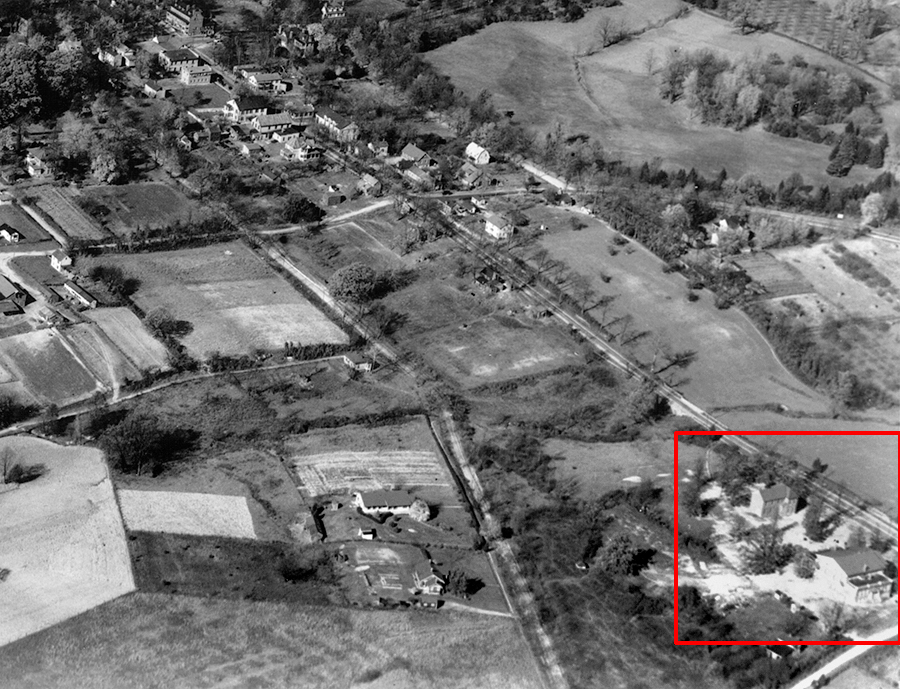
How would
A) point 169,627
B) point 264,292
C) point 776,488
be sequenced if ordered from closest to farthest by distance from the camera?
point 169,627
point 776,488
point 264,292

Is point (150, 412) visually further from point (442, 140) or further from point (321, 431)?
point (442, 140)

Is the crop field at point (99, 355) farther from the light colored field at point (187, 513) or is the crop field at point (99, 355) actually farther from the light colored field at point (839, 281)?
the light colored field at point (839, 281)

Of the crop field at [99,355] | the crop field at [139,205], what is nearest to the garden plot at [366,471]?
the crop field at [99,355]

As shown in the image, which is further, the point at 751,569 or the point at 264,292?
the point at 264,292

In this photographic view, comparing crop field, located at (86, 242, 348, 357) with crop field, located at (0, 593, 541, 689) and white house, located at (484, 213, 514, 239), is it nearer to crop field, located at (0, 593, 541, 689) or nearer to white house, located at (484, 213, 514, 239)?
white house, located at (484, 213, 514, 239)

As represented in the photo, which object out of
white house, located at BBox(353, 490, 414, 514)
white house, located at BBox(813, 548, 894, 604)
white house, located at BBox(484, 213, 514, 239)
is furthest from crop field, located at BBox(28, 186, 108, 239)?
white house, located at BBox(813, 548, 894, 604)

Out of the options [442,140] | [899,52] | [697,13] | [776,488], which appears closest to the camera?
[776,488]

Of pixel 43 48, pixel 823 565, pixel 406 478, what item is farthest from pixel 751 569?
pixel 43 48
